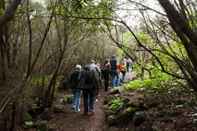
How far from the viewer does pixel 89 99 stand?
54.9 ft

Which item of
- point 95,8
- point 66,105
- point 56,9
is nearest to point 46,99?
point 66,105

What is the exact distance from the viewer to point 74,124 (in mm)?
15414

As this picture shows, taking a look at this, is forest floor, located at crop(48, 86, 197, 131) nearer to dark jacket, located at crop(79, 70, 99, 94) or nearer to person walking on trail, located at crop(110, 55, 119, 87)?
dark jacket, located at crop(79, 70, 99, 94)

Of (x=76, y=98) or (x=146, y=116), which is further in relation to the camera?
(x=76, y=98)

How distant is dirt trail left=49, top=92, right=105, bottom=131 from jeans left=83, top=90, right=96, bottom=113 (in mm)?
326

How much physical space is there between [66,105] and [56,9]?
27.0 ft

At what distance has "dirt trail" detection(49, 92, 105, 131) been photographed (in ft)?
48.7

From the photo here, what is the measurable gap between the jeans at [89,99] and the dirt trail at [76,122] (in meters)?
0.33

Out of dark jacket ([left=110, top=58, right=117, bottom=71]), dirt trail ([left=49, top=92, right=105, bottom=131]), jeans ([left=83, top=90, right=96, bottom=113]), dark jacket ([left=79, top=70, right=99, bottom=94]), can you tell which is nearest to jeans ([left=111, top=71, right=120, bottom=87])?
dark jacket ([left=110, top=58, right=117, bottom=71])

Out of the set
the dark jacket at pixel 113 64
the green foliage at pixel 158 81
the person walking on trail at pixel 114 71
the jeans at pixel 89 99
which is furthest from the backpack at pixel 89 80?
the dark jacket at pixel 113 64

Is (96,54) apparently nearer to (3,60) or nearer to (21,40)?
(21,40)

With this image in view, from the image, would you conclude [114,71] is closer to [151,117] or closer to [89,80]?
[89,80]

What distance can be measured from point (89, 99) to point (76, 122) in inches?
55.1

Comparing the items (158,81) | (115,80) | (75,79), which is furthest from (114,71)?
(75,79)
